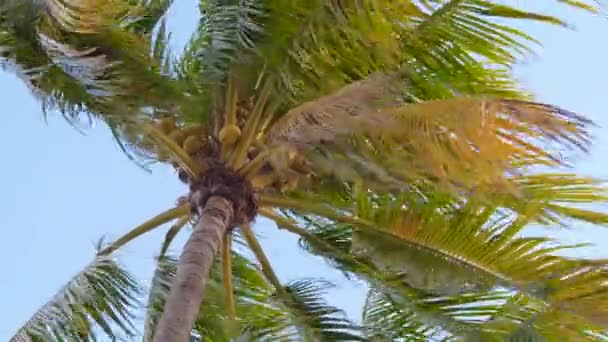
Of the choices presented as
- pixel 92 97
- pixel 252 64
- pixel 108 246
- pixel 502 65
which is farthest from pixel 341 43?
pixel 108 246

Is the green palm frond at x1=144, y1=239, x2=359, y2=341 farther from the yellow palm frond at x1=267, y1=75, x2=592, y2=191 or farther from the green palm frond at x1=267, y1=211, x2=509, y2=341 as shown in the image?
the yellow palm frond at x1=267, y1=75, x2=592, y2=191

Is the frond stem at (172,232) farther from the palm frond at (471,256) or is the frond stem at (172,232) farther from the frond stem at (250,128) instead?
the palm frond at (471,256)

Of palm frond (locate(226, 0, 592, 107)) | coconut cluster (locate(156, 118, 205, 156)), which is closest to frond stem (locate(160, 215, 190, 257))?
coconut cluster (locate(156, 118, 205, 156))

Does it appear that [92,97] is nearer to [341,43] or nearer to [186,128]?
[186,128]

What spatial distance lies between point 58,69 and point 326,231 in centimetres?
253

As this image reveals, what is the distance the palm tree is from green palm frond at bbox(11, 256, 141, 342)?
0.04ft

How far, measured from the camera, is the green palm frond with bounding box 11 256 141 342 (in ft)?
21.5

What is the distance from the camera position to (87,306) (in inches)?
271

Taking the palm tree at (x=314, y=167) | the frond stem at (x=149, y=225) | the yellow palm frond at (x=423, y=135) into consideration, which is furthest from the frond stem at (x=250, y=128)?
the yellow palm frond at (x=423, y=135)

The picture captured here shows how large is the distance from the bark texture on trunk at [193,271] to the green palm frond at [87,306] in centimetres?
92

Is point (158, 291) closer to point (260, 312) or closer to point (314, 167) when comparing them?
point (260, 312)

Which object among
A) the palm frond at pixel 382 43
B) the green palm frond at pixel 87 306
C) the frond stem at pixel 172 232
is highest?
the palm frond at pixel 382 43

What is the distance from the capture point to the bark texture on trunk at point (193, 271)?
5.63 m

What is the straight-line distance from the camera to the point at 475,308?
6.55 m
